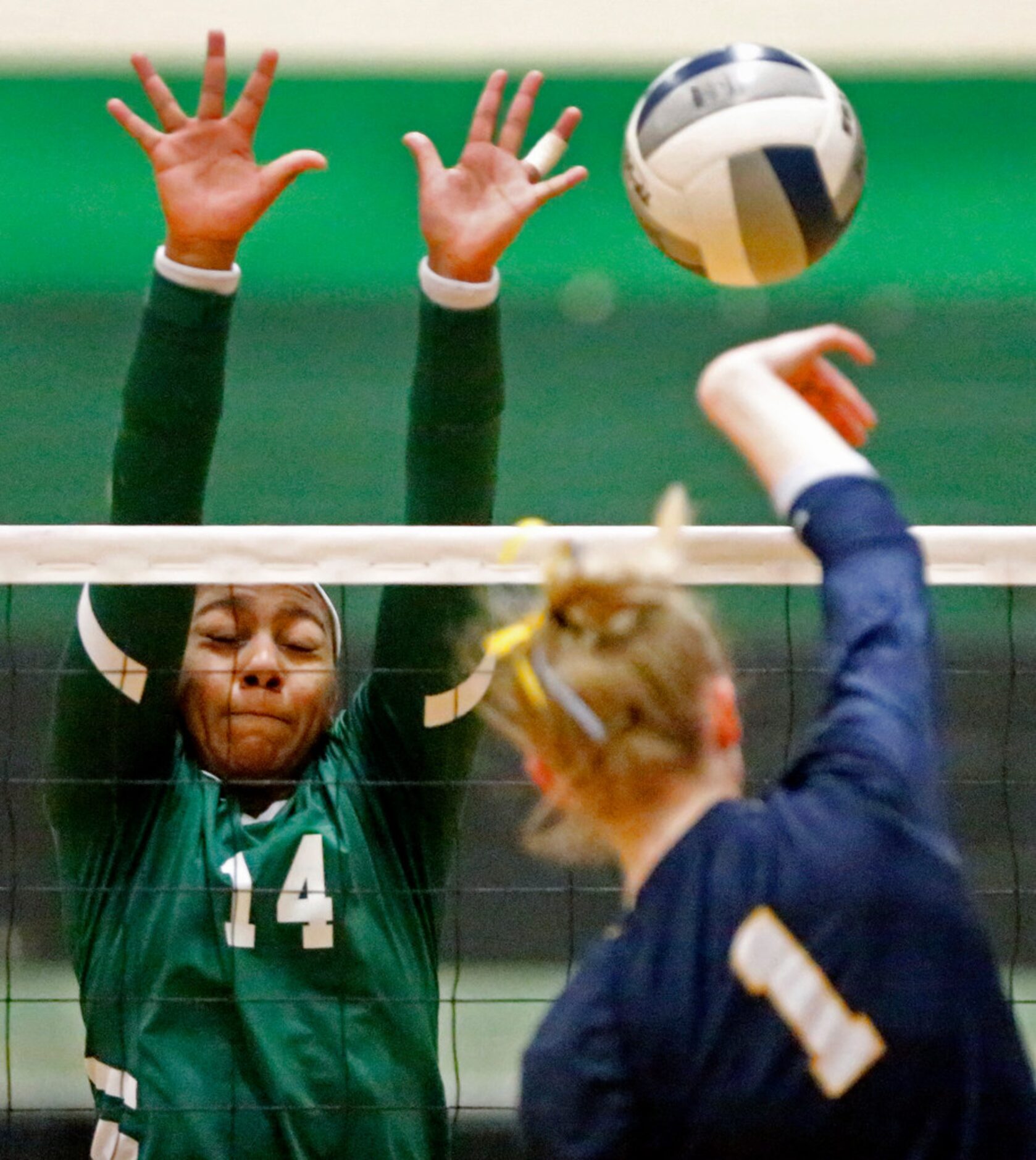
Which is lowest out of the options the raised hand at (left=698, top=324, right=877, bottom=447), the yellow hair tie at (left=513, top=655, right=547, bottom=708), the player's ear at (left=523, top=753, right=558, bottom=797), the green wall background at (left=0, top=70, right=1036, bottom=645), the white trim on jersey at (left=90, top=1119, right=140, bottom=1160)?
the white trim on jersey at (left=90, top=1119, right=140, bottom=1160)

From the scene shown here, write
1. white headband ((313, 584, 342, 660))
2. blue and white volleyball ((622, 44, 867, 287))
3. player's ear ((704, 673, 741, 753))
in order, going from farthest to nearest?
white headband ((313, 584, 342, 660)) < blue and white volleyball ((622, 44, 867, 287)) < player's ear ((704, 673, 741, 753))

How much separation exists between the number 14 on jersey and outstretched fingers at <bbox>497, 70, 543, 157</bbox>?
117 centimetres

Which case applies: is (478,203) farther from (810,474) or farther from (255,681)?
(810,474)

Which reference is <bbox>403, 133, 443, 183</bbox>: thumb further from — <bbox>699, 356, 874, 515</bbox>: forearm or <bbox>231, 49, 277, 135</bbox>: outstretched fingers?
<bbox>699, 356, 874, 515</bbox>: forearm

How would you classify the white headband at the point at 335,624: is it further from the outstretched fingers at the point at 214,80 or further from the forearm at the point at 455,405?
the outstretched fingers at the point at 214,80

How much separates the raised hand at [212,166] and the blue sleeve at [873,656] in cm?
127

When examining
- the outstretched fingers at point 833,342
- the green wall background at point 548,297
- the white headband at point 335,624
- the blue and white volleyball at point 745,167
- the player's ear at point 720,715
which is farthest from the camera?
the green wall background at point 548,297

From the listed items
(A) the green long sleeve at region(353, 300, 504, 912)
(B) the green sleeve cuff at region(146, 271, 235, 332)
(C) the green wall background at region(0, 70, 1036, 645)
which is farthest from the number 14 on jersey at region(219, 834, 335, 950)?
(C) the green wall background at region(0, 70, 1036, 645)

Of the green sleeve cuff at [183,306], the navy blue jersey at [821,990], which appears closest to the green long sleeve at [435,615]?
the green sleeve cuff at [183,306]

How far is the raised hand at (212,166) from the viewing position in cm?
233

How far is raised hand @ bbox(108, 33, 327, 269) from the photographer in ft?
7.63

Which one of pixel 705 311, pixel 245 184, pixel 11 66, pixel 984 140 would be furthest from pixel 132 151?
pixel 245 184

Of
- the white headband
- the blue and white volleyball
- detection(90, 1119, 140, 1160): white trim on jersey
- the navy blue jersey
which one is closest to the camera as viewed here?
the navy blue jersey

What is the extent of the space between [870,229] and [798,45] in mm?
805
